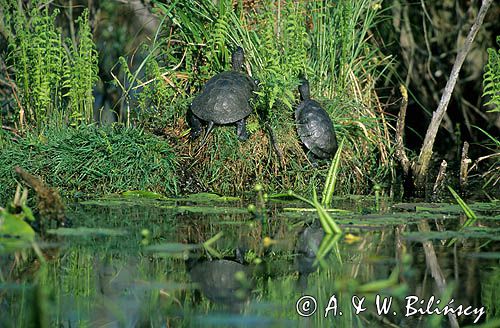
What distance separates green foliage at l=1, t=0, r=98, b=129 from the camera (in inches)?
273

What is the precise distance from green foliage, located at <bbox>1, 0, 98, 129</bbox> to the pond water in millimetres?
1898

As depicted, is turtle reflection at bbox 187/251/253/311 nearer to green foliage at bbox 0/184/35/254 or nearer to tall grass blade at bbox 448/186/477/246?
green foliage at bbox 0/184/35/254

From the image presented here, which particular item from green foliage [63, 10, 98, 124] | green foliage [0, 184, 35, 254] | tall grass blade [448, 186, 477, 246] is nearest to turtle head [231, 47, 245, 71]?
green foliage [63, 10, 98, 124]

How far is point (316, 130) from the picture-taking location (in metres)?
6.91

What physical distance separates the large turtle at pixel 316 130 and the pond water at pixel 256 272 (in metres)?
1.56

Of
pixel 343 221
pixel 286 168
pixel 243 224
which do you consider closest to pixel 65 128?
pixel 286 168

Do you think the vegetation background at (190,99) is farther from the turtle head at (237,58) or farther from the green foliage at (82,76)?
the turtle head at (237,58)

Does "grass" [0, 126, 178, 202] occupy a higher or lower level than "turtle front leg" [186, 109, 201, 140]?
lower

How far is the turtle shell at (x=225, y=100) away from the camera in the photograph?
6863mm

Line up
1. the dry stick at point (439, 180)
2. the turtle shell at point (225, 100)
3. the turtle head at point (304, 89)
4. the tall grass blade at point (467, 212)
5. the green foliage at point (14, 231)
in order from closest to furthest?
1. the green foliage at point (14, 231)
2. the tall grass blade at point (467, 212)
3. the dry stick at point (439, 180)
4. the turtle shell at point (225, 100)
5. the turtle head at point (304, 89)

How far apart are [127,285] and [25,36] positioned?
13.4 feet

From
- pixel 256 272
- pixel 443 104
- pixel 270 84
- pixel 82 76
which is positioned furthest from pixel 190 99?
pixel 256 272

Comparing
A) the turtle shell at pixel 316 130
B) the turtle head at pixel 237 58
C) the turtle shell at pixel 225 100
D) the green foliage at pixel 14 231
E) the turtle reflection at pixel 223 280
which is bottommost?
the turtle reflection at pixel 223 280

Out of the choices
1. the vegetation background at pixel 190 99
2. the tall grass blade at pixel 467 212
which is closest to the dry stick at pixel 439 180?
the vegetation background at pixel 190 99
